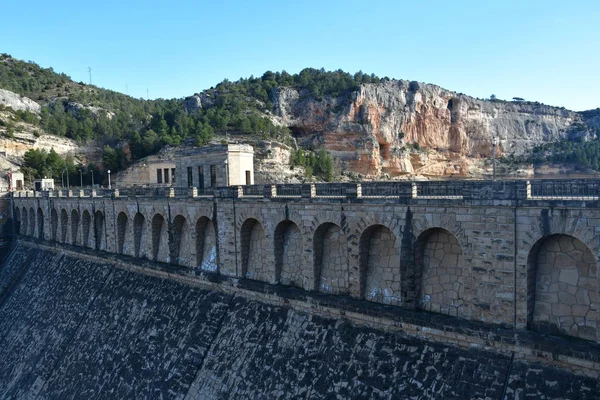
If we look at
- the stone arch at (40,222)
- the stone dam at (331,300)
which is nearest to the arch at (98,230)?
the stone dam at (331,300)

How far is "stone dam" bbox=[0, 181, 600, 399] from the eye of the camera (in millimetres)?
12125

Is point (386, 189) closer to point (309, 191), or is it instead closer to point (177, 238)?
point (309, 191)

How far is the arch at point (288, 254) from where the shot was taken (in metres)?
19.0

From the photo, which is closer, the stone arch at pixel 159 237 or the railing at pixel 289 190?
the railing at pixel 289 190

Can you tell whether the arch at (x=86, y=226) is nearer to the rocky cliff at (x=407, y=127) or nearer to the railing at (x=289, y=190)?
the railing at (x=289, y=190)

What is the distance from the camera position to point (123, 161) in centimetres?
7650

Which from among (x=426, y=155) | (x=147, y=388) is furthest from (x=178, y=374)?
(x=426, y=155)

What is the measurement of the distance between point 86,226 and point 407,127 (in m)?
83.6

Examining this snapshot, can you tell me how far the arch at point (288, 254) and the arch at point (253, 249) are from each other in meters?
1.04

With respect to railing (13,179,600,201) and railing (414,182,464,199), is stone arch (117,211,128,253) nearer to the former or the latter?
railing (13,179,600,201)

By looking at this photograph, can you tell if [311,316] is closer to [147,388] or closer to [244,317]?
[244,317]

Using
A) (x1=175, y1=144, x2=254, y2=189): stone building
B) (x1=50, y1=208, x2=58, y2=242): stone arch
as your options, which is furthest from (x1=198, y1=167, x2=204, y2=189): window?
(x1=50, y1=208, x2=58, y2=242): stone arch

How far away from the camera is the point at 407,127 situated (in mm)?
103938

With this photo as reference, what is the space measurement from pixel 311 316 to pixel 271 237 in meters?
3.86
